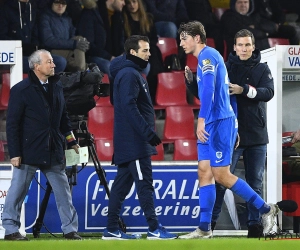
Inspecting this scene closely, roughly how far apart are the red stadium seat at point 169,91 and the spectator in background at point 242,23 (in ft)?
2.85

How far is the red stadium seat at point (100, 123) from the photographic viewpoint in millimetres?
11023

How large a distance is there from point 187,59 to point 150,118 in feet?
16.0

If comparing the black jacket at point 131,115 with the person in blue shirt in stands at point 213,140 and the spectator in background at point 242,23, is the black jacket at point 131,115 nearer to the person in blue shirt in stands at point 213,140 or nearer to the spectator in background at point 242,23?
the person in blue shirt in stands at point 213,140

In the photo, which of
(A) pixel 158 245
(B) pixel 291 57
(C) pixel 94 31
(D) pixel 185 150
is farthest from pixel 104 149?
(A) pixel 158 245

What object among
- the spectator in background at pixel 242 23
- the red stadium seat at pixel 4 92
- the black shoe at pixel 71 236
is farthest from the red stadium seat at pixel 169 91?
the black shoe at pixel 71 236

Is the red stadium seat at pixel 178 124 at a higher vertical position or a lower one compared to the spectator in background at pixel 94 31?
lower

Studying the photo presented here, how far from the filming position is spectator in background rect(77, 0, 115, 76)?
37.5ft

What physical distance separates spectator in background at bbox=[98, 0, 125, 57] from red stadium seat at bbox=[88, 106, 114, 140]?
37.4 inches

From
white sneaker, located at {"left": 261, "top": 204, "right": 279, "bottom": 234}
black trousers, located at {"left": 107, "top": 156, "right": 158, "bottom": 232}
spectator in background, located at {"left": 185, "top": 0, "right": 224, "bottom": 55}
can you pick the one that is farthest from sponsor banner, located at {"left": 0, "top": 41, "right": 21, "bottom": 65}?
spectator in background, located at {"left": 185, "top": 0, "right": 224, "bottom": 55}

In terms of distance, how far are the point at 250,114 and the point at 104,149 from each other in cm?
302

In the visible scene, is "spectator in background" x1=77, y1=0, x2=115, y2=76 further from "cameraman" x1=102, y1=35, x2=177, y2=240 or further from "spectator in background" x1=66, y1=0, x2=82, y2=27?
"cameraman" x1=102, y1=35, x2=177, y2=240

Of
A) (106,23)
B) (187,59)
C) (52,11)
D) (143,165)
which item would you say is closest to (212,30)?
(187,59)

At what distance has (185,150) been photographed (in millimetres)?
11039

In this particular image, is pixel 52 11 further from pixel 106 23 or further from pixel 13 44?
pixel 13 44
